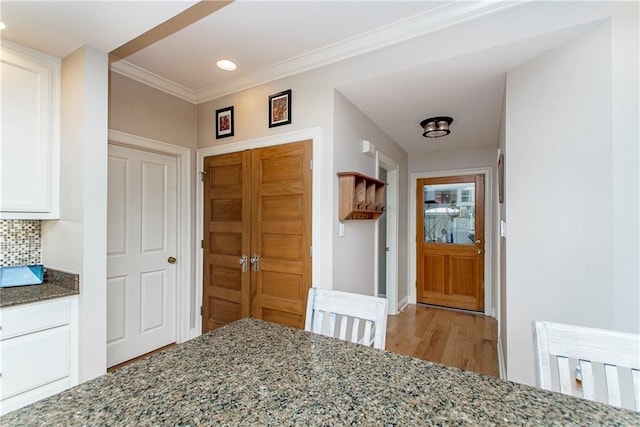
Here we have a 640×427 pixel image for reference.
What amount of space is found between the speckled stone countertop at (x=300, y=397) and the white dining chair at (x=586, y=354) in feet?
0.49

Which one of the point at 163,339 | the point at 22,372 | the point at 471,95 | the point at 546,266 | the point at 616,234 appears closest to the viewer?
the point at 616,234

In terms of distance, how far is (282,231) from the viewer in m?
2.57

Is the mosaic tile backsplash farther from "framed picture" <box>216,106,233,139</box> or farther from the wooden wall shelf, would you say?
the wooden wall shelf

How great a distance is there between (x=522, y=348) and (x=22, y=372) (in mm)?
3027

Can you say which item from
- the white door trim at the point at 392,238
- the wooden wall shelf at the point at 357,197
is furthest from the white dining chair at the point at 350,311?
the white door trim at the point at 392,238

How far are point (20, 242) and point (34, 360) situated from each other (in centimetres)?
88

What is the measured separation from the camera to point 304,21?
194 centimetres

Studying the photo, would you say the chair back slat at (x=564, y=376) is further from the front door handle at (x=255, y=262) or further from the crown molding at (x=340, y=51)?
the front door handle at (x=255, y=262)

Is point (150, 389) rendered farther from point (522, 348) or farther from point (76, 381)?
point (522, 348)

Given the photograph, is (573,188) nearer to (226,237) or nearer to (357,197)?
(357,197)

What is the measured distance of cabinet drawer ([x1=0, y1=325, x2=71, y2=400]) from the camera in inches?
65.0

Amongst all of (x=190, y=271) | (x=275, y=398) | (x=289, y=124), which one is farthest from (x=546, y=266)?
(x=190, y=271)

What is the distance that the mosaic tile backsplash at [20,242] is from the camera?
2.05 metres

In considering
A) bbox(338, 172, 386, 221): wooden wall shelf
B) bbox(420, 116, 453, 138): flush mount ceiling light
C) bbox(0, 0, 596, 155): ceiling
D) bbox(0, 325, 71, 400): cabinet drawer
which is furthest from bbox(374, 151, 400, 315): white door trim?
bbox(0, 325, 71, 400): cabinet drawer
